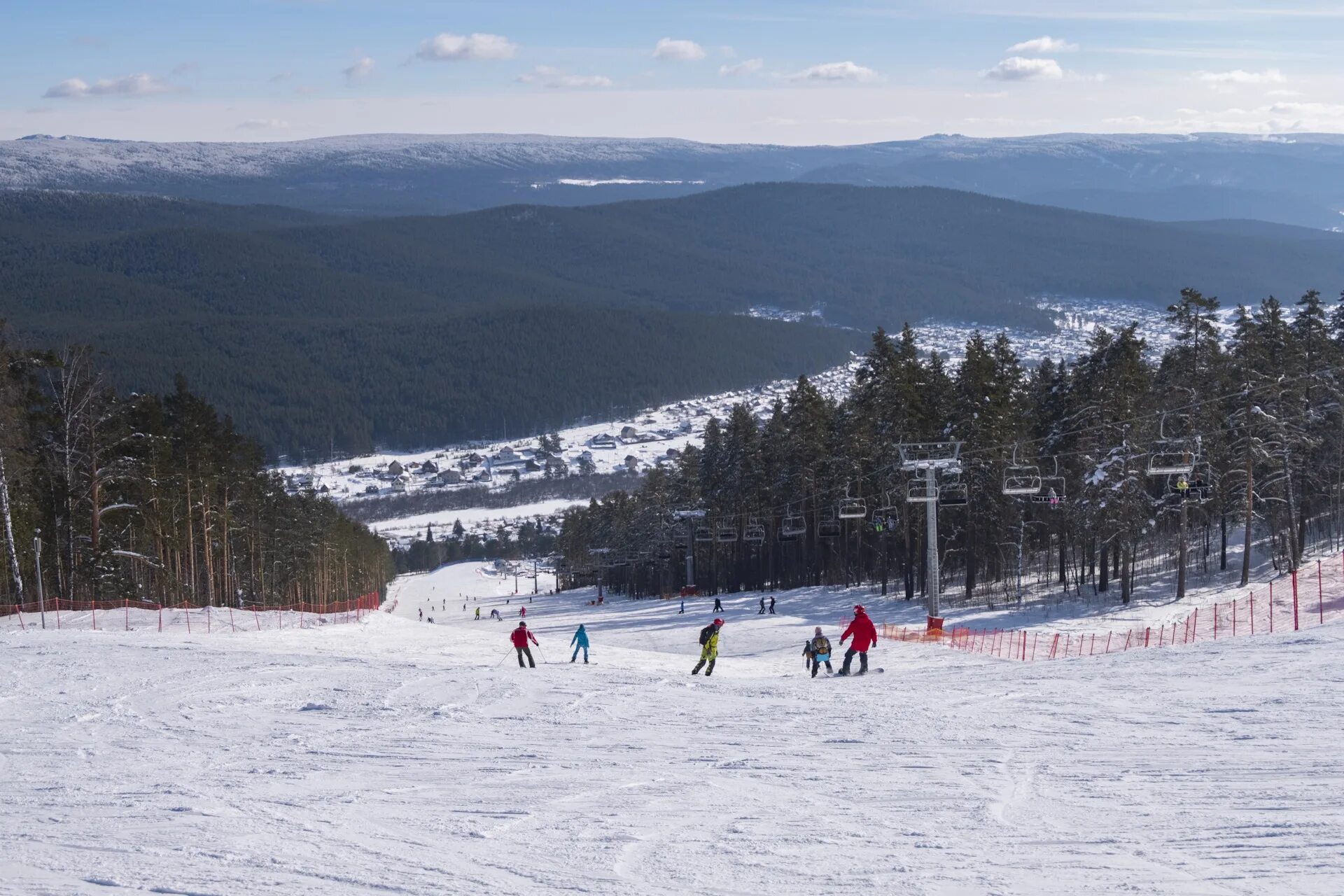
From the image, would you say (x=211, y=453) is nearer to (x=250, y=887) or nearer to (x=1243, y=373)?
(x=1243, y=373)

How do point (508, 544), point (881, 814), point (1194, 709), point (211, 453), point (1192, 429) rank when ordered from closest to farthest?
point (881, 814) < point (1194, 709) < point (1192, 429) < point (211, 453) < point (508, 544)

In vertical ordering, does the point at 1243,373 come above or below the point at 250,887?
above

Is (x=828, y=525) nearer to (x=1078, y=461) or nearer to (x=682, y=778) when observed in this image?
(x=1078, y=461)

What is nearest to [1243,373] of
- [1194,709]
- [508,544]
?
[1194,709]

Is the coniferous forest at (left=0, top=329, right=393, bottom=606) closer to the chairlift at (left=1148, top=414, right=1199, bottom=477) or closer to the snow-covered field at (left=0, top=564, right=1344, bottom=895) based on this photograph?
the snow-covered field at (left=0, top=564, right=1344, bottom=895)

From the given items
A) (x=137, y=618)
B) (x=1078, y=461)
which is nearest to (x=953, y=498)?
(x=1078, y=461)

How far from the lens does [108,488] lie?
166 feet

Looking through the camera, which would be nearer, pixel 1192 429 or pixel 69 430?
pixel 1192 429

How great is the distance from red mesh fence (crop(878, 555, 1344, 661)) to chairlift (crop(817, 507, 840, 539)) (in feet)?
46.8

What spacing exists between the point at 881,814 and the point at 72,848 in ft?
24.6

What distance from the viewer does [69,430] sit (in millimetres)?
47906

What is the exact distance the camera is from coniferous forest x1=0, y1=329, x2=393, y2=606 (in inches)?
1761

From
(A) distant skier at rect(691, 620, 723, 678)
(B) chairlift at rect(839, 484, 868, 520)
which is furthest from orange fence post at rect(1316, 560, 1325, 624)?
(A) distant skier at rect(691, 620, 723, 678)

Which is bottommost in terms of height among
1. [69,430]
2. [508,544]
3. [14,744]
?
[508,544]
